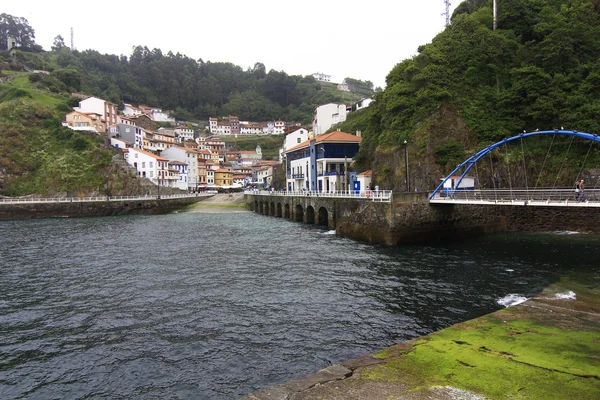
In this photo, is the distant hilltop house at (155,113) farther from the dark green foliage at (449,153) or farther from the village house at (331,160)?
the dark green foliage at (449,153)

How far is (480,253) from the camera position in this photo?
92.5ft

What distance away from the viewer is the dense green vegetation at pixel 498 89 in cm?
4125

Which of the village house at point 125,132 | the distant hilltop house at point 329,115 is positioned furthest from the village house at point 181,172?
the distant hilltop house at point 329,115

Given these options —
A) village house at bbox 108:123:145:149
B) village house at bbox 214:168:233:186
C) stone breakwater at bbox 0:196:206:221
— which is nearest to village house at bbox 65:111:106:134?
village house at bbox 108:123:145:149

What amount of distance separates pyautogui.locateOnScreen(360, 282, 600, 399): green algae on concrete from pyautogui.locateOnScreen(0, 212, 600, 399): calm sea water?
2649mm

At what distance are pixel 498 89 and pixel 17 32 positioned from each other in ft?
734

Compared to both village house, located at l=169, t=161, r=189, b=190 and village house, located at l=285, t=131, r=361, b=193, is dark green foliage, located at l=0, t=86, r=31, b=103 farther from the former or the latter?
village house, located at l=285, t=131, r=361, b=193

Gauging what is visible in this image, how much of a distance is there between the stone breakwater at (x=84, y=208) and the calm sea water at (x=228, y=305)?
40.5 meters

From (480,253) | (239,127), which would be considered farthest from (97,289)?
(239,127)

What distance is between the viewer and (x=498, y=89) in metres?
47.7

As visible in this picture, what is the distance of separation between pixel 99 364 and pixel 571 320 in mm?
16072

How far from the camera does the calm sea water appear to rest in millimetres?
11484

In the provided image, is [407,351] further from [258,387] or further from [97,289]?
[97,289]

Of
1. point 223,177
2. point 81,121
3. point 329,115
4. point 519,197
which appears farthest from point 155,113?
point 519,197
